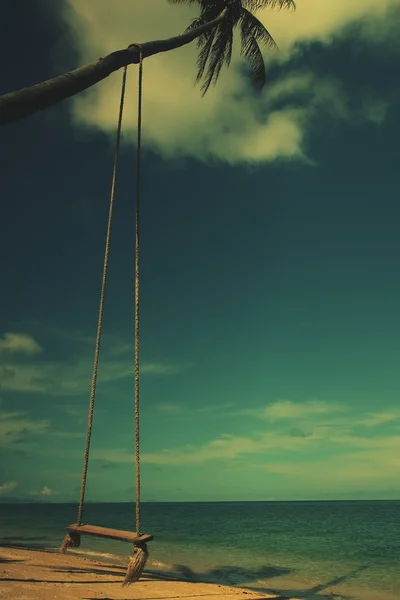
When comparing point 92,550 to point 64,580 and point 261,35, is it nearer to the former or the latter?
point 64,580

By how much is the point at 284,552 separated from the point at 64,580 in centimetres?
1792

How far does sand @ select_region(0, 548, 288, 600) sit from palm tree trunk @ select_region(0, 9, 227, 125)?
8.03 meters

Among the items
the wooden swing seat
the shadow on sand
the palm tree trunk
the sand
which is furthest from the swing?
the shadow on sand

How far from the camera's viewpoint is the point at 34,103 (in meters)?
4.89

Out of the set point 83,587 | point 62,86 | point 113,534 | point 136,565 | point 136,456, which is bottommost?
point 83,587

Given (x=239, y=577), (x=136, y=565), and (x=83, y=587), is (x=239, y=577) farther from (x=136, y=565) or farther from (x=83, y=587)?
(x=136, y=565)

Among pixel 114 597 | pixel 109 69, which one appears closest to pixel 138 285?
pixel 109 69

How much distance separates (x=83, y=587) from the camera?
961 cm

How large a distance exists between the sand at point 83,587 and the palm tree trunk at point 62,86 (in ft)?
26.3

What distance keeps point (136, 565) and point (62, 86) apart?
6405mm

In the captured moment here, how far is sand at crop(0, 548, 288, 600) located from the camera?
8609mm

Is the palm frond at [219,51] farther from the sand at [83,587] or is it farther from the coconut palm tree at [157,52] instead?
the sand at [83,587]

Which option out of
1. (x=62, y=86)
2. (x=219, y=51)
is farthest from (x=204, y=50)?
(x=62, y=86)

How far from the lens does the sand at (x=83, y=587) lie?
861cm
